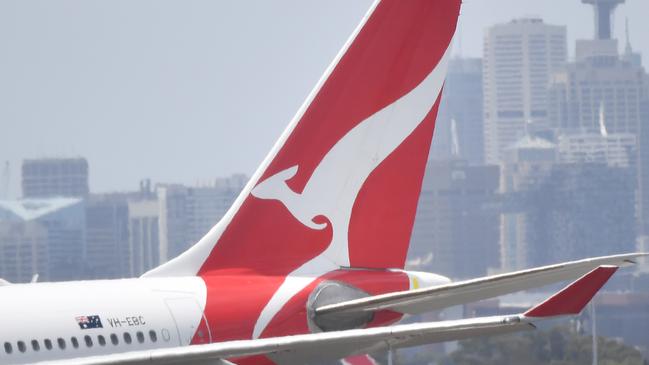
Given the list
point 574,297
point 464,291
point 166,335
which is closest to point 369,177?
point 464,291

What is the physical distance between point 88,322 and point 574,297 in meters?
3.69

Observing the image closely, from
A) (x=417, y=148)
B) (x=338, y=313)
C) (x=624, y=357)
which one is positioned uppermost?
(x=417, y=148)

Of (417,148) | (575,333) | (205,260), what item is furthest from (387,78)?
(575,333)

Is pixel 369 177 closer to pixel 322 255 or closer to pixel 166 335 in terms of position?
pixel 322 255

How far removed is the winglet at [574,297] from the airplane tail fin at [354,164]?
415 centimetres

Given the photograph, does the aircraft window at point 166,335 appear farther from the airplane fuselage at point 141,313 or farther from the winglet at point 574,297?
the winglet at point 574,297

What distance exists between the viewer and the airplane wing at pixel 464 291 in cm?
1441

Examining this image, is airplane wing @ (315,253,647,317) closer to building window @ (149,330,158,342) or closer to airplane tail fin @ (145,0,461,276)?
airplane tail fin @ (145,0,461,276)

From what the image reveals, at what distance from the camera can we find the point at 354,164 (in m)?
17.2

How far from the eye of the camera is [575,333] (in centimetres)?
5572

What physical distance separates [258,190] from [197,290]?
56.5 inches

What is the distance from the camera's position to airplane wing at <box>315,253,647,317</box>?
14.4 metres

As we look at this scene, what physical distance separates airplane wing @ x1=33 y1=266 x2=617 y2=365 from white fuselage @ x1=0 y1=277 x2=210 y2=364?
902 mm

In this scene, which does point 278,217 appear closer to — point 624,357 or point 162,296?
point 162,296
